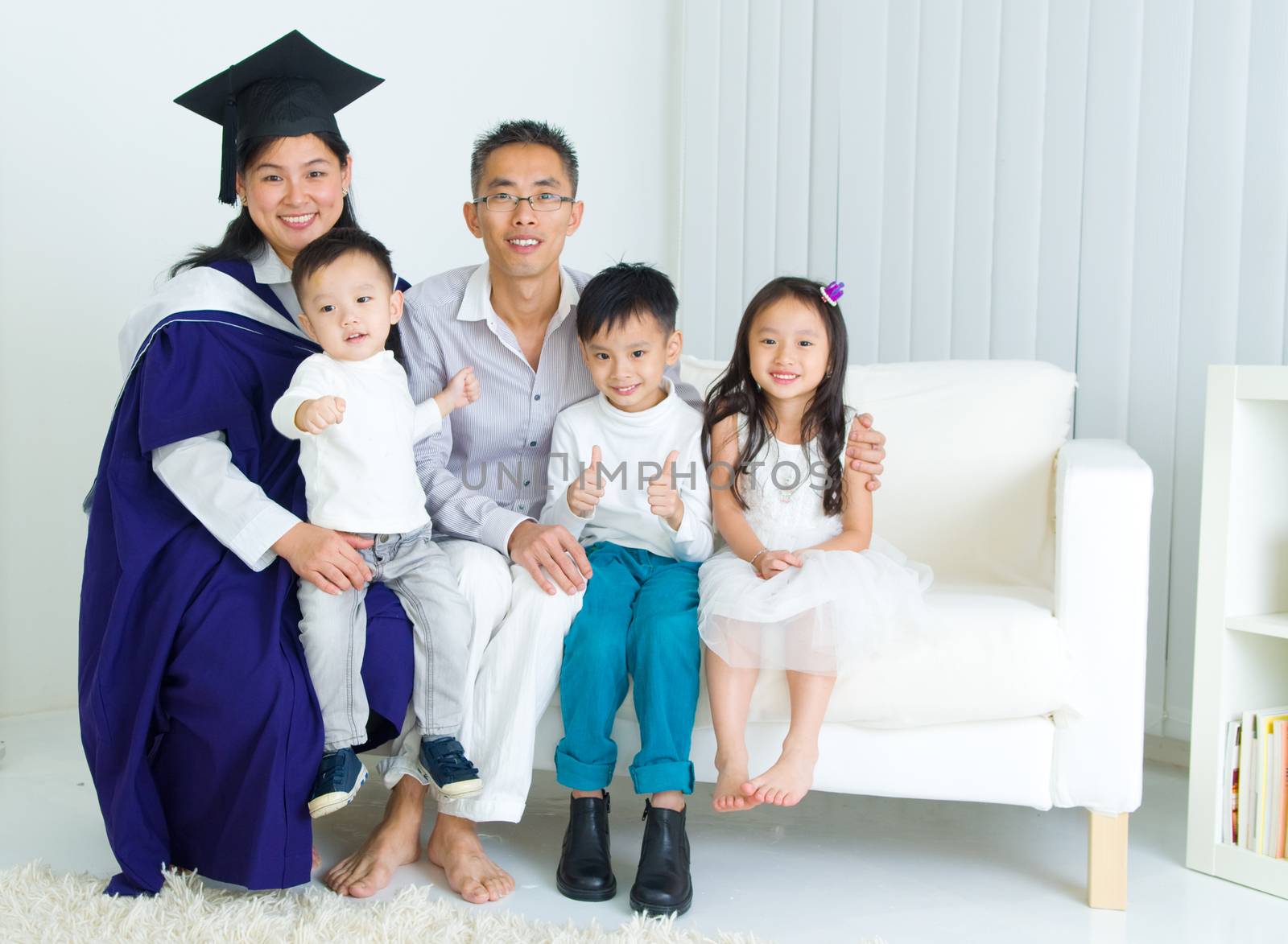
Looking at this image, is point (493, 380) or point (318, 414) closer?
point (318, 414)

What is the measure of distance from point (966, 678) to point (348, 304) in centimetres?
109

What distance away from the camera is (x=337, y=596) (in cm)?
173

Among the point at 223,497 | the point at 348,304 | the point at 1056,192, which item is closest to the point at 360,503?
the point at 223,497

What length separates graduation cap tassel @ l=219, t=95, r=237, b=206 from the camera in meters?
1.94

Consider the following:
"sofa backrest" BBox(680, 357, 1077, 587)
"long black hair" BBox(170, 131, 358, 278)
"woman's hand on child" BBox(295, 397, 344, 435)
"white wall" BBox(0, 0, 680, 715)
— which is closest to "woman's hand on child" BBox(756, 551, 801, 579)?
"sofa backrest" BBox(680, 357, 1077, 587)

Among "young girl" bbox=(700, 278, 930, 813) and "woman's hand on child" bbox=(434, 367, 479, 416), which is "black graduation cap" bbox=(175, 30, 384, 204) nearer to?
"woman's hand on child" bbox=(434, 367, 479, 416)

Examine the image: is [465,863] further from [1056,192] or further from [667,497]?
[1056,192]

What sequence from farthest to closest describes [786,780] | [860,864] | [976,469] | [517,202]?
[976,469] → [517,202] → [860,864] → [786,780]

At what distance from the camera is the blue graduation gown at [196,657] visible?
166cm

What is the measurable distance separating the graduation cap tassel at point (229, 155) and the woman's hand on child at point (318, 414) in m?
0.46

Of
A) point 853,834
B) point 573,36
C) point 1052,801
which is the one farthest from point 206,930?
point 573,36

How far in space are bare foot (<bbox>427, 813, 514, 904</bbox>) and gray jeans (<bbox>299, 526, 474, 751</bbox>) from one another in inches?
7.2

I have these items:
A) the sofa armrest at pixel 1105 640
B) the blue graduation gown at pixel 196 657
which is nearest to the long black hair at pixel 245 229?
the blue graduation gown at pixel 196 657

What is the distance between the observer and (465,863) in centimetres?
179
